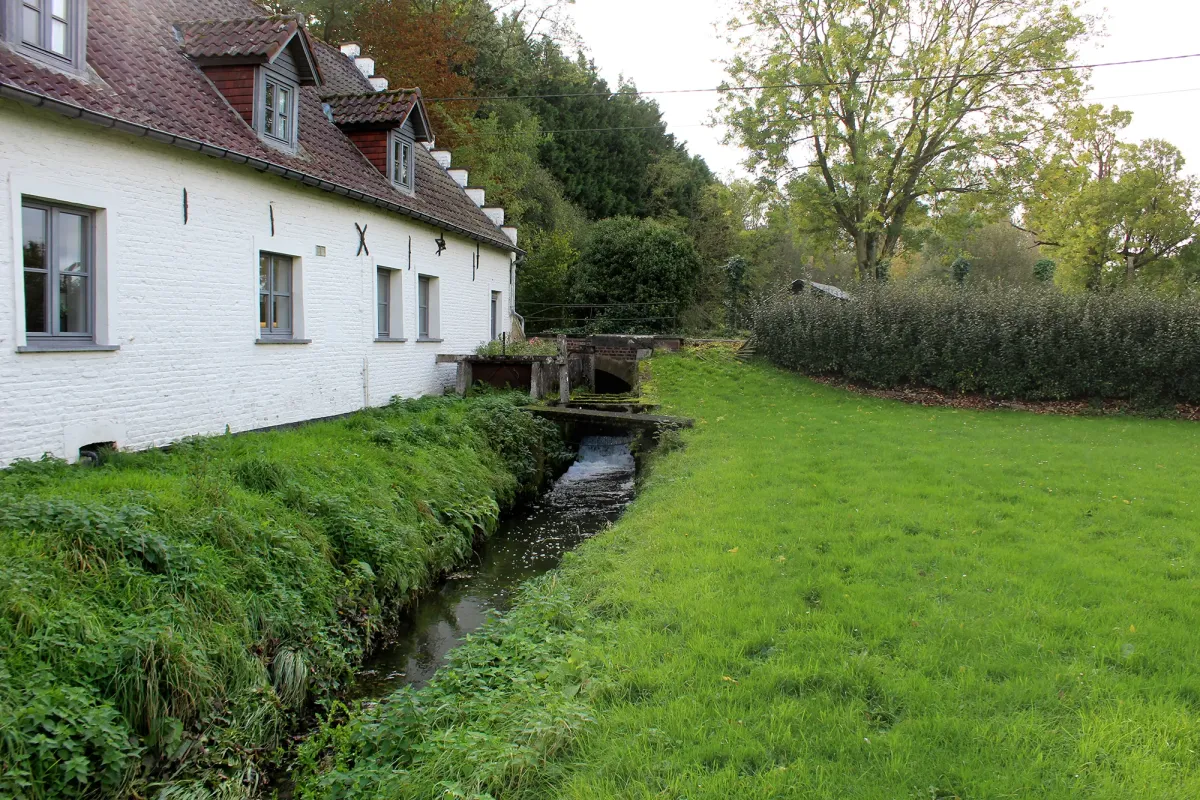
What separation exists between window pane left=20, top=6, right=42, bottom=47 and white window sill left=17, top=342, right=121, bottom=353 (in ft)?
9.30

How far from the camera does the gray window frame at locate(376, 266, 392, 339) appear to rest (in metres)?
13.5

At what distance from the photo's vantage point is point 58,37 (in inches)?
289

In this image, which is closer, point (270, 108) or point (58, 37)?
point (58, 37)

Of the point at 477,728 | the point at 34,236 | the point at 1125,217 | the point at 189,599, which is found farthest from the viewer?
the point at 1125,217

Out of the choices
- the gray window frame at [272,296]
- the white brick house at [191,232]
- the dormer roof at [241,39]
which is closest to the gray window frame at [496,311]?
the white brick house at [191,232]

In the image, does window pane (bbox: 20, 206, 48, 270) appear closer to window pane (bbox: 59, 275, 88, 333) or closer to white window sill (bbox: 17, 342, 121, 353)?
window pane (bbox: 59, 275, 88, 333)

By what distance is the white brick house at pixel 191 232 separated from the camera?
6.88 metres

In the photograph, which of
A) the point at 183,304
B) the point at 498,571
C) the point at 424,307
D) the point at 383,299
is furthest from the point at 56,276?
the point at 424,307

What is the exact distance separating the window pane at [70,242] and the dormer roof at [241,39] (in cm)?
367

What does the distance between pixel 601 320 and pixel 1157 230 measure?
24.3 meters

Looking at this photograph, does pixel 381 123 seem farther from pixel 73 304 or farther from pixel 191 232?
pixel 73 304

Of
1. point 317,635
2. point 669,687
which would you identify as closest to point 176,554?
point 317,635

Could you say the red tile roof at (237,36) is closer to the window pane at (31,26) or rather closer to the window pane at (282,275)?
the window pane at (282,275)

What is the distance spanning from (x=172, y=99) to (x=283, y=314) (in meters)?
3.09
